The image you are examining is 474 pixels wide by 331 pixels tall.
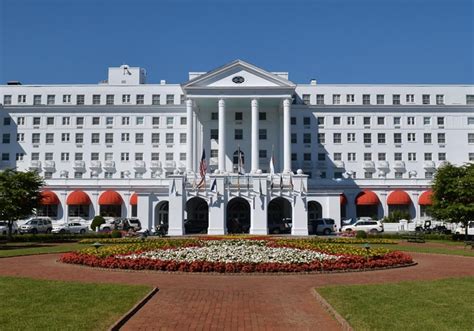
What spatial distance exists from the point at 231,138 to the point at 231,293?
57784 mm

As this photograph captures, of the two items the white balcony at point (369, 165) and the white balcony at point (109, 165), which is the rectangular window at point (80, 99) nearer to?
the white balcony at point (109, 165)

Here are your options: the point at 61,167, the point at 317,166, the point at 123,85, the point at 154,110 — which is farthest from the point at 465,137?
the point at 61,167

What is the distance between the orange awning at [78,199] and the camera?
2820 inches

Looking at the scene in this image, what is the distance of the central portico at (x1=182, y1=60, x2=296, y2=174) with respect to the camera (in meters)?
68.2

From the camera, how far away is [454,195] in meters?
50.6

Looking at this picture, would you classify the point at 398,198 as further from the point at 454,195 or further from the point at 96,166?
the point at 96,166

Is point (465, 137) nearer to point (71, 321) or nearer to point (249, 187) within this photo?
point (249, 187)

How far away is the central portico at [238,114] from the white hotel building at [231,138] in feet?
0.67

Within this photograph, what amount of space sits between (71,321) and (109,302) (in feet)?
7.98

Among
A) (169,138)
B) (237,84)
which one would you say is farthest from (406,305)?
(169,138)

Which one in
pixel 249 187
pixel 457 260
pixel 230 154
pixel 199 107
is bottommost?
pixel 457 260

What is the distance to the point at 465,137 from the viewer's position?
256 ft

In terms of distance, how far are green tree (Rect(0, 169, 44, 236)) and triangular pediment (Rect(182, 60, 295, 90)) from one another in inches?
1004

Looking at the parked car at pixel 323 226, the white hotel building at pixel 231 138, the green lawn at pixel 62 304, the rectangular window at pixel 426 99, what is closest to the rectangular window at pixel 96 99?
the white hotel building at pixel 231 138
